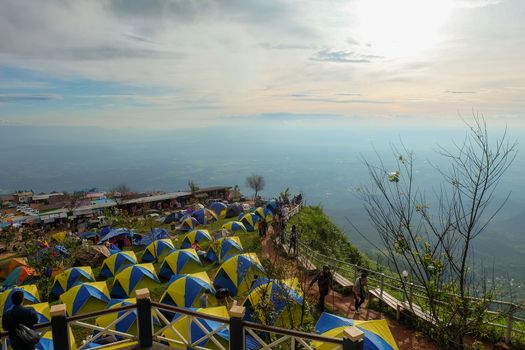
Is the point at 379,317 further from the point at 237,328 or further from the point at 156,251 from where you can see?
the point at 156,251

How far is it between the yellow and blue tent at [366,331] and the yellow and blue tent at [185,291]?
493 centimetres

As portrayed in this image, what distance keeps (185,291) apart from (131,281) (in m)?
3.43

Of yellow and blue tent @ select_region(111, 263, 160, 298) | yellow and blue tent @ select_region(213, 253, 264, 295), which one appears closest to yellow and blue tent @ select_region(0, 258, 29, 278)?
yellow and blue tent @ select_region(111, 263, 160, 298)

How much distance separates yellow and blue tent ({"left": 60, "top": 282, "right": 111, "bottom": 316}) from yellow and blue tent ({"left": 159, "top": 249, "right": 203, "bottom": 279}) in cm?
350

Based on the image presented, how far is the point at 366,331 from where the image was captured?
24.1 ft

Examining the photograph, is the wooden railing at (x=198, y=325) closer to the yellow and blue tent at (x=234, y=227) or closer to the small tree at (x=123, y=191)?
the yellow and blue tent at (x=234, y=227)

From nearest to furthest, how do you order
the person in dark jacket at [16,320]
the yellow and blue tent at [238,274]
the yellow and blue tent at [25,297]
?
the person in dark jacket at [16,320], the yellow and blue tent at [25,297], the yellow and blue tent at [238,274]

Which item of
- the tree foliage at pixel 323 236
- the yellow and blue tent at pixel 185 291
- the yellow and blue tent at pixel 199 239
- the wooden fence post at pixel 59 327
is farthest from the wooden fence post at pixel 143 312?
the tree foliage at pixel 323 236

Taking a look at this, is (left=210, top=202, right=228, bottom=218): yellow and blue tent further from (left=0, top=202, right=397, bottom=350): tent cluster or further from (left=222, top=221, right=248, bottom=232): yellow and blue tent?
(left=222, top=221, right=248, bottom=232): yellow and blue tent

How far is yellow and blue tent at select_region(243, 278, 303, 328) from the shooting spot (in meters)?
9.34

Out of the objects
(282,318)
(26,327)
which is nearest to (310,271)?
(282,318)

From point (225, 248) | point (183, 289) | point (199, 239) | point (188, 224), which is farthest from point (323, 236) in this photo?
point (183, 289)

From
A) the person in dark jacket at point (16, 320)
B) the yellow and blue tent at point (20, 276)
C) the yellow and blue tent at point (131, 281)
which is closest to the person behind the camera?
the person in dark jacket at point (16, 320)

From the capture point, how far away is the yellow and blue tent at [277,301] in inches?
368
